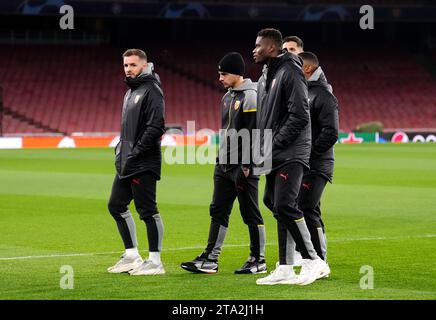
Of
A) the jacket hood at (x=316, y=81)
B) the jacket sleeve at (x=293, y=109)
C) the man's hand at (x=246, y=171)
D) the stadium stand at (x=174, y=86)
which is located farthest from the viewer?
the stadium stand at (x=174, y=86)

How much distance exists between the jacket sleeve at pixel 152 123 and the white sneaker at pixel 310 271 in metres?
1.95

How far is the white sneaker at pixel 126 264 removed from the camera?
10.4 meters

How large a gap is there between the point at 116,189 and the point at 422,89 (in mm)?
50110

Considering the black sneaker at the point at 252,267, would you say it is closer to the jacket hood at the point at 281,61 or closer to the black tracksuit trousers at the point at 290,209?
the black tracksuit trousers at the point at 290,209

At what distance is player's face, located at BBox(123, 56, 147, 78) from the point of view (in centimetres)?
1034

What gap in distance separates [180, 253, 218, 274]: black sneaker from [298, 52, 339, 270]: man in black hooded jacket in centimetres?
105

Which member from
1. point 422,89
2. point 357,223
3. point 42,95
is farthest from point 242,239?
point 422,89

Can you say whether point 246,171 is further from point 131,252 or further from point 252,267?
point 131,252

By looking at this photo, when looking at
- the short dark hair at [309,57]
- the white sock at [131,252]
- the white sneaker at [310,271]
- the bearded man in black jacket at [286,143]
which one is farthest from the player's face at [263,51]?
the white sock at [131,252]

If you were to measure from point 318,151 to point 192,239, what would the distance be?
145 inches

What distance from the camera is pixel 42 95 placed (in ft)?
167

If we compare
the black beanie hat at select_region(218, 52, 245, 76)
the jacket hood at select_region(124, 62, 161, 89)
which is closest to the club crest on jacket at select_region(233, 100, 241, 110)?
the black beanie hat at select_region(218, 52, 245, 76)

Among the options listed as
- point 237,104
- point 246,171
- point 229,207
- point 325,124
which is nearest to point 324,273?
point 246,171

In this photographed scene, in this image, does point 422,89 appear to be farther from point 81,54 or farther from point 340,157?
point 340,157
